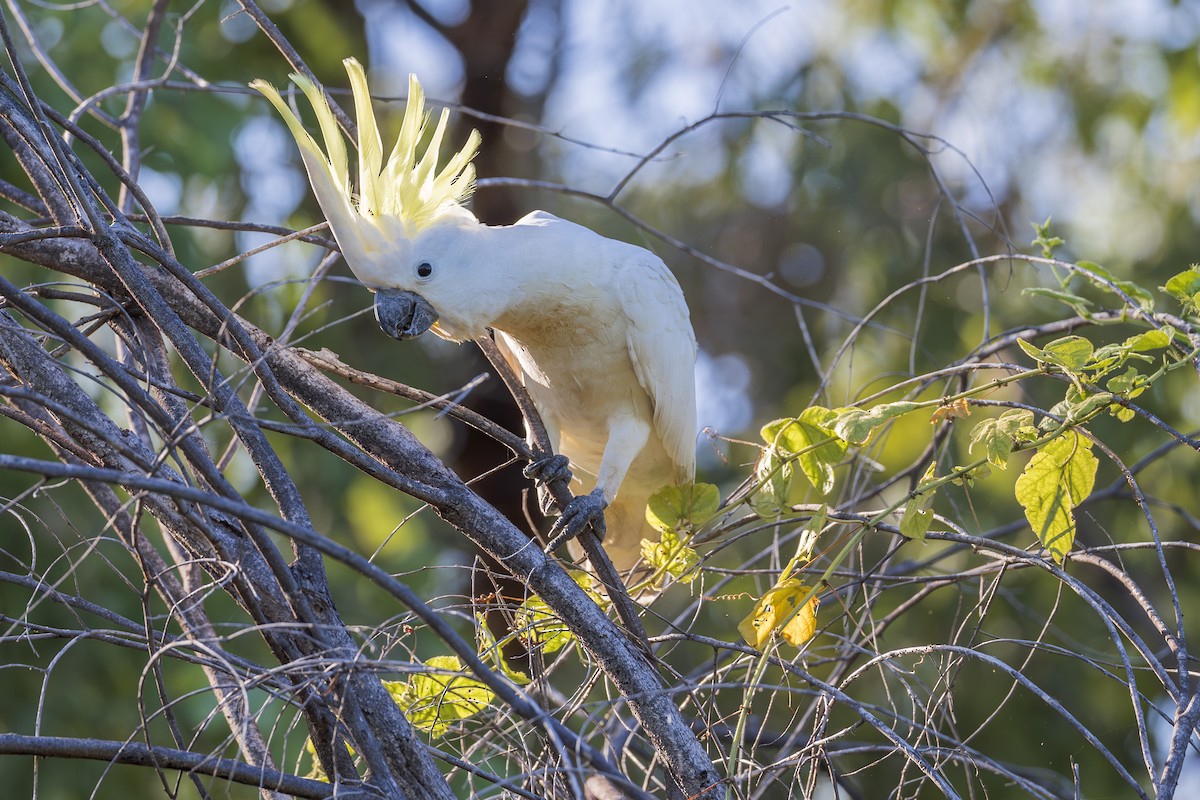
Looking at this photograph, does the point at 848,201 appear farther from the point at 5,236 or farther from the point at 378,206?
the point at 5,236

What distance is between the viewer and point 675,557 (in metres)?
2.09

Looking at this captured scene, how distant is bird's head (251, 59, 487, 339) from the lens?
2025 mm

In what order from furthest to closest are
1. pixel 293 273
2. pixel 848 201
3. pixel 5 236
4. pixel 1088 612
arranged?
pixel 848 201
pixel 1088 612
pixel 293 273
pixel 5 236

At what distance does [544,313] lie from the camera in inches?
94.9

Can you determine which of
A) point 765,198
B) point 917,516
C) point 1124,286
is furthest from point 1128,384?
point 765,198

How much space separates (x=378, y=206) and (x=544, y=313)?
1.45 ft

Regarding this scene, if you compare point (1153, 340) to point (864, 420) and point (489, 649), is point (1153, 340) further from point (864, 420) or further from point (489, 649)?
point (489, 649)

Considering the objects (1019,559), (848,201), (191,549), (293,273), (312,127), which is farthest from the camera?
(848,201)

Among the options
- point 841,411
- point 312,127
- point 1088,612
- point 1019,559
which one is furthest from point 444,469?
point 1088,612

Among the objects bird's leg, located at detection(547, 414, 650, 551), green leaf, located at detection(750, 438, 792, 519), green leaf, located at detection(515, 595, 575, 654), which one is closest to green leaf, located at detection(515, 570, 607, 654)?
green leaf, located at detection(515, 595, 575, 654)

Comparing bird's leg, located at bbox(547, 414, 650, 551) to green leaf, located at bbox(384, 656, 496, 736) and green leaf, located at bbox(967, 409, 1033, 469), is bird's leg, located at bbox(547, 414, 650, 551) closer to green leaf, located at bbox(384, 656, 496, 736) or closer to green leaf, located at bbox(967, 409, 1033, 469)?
green leaf, located at bbox(384, 656, 496, 736)

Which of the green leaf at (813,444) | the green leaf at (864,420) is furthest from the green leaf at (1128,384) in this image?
the green leaf at (813,444)

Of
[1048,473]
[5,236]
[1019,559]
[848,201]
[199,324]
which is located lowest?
[848,201]

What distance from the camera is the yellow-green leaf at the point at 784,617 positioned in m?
1.69
